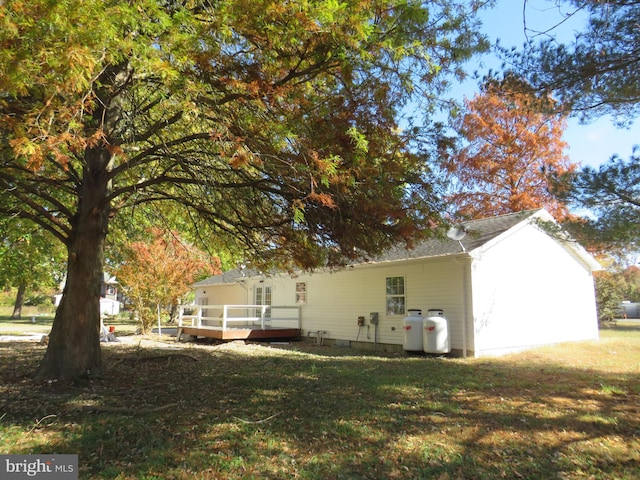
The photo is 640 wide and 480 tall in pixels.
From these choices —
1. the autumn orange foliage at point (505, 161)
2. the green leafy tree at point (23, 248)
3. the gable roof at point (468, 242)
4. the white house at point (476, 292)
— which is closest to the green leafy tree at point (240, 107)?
the green leafy tree at point (23, 248)

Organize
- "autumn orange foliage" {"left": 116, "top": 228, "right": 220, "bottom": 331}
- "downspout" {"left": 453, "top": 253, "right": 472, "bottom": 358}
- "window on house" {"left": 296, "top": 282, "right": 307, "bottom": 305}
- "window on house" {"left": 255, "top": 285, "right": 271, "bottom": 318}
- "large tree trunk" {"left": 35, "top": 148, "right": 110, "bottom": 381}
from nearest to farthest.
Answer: "large tree trunk" {"left": 35, "top": 148, "right": 110, "bottom": 381}
"downspout" {"left": 453, "top": 253, "right": 472, "bottom": 358}
"window on house" {"left": 296, "top": 282, "right": 307, "bottom": 305}
"autumn orange foliage" {"left": 116, "top": 228, "right": 220, "bottom": 331}
"window on house" {"left": 255, "top": 285, "right": 271, "bottom": 318}

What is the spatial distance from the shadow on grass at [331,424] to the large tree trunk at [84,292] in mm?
508

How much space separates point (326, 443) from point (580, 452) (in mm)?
2710

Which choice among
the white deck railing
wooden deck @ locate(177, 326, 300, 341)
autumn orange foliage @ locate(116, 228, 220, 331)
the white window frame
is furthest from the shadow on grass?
autumn orange foliage @ locate(116, 228, 220, 331)

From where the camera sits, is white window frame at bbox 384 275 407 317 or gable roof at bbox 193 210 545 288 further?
white window frame at bbox 384 275 407 317

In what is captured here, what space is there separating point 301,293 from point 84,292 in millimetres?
11205

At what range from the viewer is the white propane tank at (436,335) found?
1197 cm

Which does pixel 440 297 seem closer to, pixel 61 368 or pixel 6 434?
pixel 61 368

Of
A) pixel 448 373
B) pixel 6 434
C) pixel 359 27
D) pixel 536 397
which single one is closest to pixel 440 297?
pixel 448 373

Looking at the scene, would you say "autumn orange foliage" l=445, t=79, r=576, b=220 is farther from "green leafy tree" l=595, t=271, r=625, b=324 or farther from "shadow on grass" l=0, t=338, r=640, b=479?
"shadow on grass" l=0, t=338, r=640, b=479

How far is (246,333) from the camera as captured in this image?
55.1ft

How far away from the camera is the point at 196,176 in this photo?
7562 millimetres

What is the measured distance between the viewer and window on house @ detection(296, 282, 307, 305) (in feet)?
60.2

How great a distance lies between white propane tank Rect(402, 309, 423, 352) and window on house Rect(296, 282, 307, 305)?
6401 millimetres
